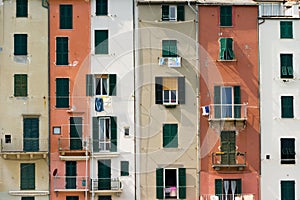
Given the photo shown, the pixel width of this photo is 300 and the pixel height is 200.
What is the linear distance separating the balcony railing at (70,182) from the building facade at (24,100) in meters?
0.67

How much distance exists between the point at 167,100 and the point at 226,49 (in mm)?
4775

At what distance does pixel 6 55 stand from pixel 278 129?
56.5 feet

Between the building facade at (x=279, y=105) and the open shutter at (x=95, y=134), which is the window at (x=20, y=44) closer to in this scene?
the open shutter at (x=95, y=134)

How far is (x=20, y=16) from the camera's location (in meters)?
48.5

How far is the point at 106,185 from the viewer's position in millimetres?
47531

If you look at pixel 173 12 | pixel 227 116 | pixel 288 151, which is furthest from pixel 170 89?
pixel 288 151

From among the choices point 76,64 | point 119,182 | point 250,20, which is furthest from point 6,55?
point 250,20

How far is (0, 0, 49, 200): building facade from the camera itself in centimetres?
4750

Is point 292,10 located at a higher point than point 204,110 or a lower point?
higher

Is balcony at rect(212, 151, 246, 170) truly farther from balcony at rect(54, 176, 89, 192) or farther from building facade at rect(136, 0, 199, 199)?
balcony at rect(54, 176, 89, 192)

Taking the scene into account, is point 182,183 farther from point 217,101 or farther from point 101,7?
point 101,7

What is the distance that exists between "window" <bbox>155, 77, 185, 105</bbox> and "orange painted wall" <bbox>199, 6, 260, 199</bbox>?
49.2 inches

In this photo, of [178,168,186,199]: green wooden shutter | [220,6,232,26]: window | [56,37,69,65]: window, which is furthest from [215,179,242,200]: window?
[56,37,69,65]: window

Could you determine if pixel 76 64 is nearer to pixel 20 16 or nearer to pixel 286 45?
pixel 20 16
